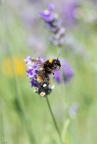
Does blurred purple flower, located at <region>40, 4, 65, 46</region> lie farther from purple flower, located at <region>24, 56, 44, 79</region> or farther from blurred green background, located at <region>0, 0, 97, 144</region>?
purple flower, located at <region>24, 56, 44, 79</region>

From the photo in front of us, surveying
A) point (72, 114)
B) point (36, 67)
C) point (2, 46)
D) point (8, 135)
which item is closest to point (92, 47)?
point (2, 46)

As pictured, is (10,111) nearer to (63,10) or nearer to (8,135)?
(8,135)

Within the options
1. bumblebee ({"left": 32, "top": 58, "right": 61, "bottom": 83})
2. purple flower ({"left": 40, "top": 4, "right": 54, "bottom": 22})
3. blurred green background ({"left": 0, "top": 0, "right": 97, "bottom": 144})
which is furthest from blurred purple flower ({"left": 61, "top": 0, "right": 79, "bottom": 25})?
bumblebee ({"left": 32, "top": 58, "right": 61, "bottom": 83})

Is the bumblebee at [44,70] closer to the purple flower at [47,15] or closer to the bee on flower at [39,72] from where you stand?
the bee on flower at [39,72]

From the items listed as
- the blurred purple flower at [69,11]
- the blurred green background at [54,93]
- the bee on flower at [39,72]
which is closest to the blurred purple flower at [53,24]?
the blurred green background at [54,93]

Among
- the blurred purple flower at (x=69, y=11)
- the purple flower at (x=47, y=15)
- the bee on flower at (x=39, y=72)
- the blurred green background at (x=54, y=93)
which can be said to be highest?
the blurred purple flower at (x=69, y=11)

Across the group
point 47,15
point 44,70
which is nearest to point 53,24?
point 47,15

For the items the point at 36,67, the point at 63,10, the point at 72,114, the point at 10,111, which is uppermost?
the point at 63,10

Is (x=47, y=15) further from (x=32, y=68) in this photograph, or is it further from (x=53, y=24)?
(x=32, y=68)
